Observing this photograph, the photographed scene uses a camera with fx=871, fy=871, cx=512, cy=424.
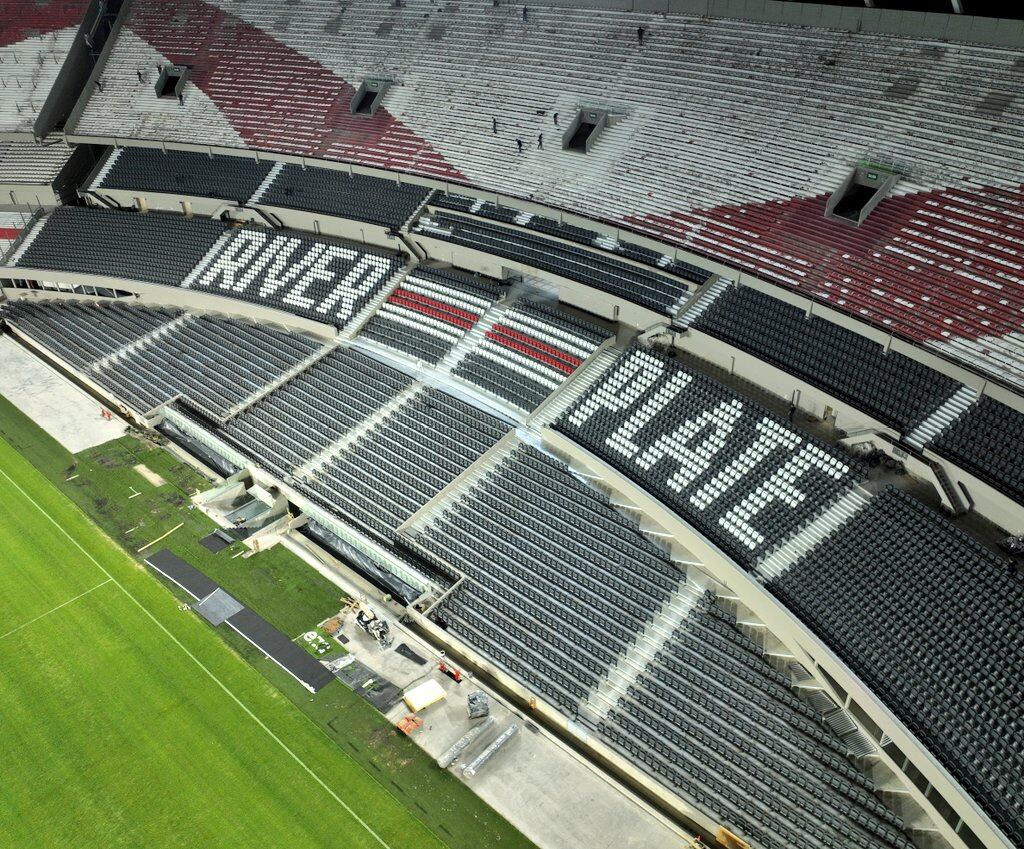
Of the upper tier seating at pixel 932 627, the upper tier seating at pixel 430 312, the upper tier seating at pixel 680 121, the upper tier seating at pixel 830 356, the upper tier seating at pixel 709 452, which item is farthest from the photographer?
the upper tier seating at pixel 430 312

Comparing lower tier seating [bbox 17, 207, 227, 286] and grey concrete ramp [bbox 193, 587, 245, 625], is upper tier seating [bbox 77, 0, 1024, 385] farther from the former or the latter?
grey concrete ramp [bbox 193, 587, 245, 625]

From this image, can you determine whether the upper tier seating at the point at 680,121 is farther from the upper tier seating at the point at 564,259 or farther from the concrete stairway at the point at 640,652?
the concrete stairway at the point at 640,652

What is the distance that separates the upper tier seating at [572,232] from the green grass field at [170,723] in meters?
14.7

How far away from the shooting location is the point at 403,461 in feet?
94.6

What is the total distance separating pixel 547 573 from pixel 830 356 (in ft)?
33.3

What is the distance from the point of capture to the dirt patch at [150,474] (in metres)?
30.3

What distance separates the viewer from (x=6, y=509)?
96.1 feet

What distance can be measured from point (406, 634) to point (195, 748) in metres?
6.09

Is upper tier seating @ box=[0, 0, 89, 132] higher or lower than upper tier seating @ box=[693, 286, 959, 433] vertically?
lower

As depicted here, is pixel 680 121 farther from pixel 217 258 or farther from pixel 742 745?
pixel 742 745

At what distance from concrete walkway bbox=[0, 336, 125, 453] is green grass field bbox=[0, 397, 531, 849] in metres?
3.97

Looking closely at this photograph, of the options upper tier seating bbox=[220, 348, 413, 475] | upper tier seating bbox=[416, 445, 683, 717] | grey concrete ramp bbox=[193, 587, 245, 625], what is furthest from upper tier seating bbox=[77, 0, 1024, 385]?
grey concrete ramp bbox=[193, 587, 245, 625]

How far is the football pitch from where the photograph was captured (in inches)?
803

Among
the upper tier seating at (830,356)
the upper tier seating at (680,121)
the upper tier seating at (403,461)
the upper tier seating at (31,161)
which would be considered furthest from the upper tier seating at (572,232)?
the upper tier seating at (31,161)
